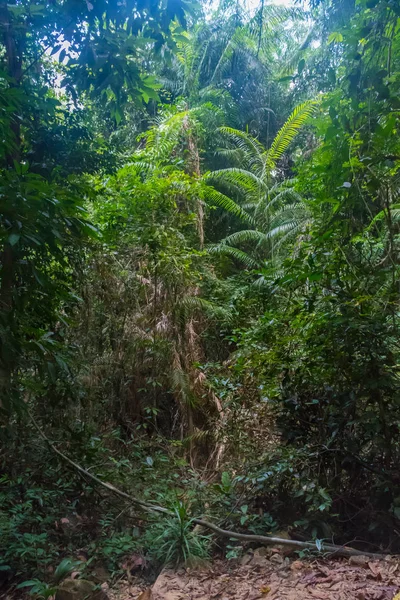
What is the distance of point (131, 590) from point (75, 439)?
1385mm

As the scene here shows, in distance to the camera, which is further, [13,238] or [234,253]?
[234,253]

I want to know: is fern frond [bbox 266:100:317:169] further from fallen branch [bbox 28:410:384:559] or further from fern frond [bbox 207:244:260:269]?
fallen branch [bbox 28:410:384:559]

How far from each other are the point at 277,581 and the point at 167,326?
360 cm

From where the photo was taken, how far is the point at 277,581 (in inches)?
121

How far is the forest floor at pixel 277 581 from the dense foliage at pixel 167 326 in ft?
0.85

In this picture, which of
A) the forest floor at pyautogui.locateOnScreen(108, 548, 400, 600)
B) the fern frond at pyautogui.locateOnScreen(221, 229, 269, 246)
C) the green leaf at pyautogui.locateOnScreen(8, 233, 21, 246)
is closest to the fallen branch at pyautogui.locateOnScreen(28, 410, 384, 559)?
the forest floor at pyautogui.locateOnScreen(108, 548, 400, 600)

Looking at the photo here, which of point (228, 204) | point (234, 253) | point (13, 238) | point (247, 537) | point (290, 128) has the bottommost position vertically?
point (247, 537)

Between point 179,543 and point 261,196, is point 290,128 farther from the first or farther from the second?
point 179,543

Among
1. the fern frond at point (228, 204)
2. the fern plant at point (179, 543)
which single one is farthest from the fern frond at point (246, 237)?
the fern plant at point (179, 543)

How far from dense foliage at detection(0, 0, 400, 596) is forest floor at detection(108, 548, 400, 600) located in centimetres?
26

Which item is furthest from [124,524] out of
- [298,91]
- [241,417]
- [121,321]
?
[298,91]

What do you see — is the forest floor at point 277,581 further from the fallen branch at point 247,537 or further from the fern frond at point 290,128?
the fern frond at point 290,128

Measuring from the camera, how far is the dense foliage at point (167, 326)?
3072 millimetres

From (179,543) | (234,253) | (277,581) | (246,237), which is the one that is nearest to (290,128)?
(246,237)
